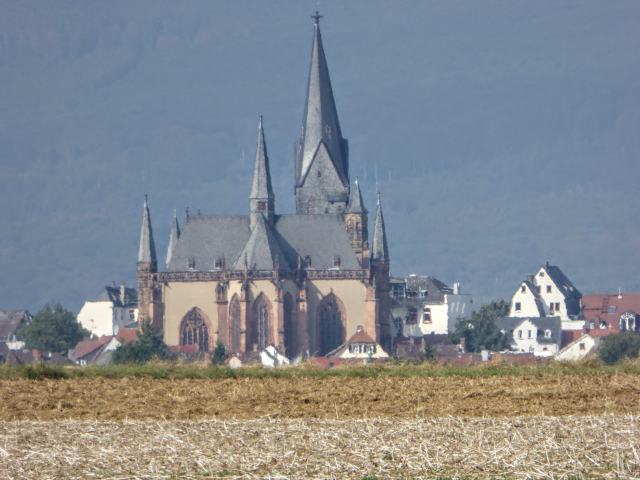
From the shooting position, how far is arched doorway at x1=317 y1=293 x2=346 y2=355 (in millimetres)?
142875

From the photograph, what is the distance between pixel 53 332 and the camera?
166000mm

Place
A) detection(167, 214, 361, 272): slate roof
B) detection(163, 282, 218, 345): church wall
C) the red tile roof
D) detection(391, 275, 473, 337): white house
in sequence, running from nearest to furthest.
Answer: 1. detection(163, 282, 218, 345): church wall
2. detection(167, 214, 361, 272): slate roof
3. the red tile roof
4. detection(391, 275, 473, 337): white house

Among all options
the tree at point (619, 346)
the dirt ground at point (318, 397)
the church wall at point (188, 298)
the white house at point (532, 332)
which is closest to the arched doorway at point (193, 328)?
the church wall at point (188, 298)

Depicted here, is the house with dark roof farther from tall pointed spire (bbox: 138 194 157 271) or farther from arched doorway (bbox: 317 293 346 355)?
arched doorway (bbox: 317 293 346 355)

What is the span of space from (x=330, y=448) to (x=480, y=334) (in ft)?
453

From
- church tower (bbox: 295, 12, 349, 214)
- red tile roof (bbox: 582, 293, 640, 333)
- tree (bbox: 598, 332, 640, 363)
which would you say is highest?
church tower (bbox: 295, 12, 349, 214)

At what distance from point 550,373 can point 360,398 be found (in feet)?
23.7

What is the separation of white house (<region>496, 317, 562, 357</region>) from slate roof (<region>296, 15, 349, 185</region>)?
24.4 m

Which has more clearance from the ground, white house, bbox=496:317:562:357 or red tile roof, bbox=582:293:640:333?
red tile roof, bbox=582:293:640:333

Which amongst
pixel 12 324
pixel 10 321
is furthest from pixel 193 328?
pixel 10 321

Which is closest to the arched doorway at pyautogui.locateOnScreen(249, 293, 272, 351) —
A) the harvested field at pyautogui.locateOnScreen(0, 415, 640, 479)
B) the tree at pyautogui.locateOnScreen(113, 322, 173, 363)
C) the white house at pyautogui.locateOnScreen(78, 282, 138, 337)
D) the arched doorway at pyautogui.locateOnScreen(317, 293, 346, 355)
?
the arched doorway at pyautogui.locateOnScreen(317, 293, 346, 355)

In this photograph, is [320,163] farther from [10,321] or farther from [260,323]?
[10,321]

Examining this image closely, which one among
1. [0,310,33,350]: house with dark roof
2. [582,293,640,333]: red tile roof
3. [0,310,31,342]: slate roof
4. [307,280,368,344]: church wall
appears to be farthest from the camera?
[0,310,31,342]: slate roof

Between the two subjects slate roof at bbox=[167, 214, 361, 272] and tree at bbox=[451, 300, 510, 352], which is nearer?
slate roof at bbox=[167, 214, 361, 272]
